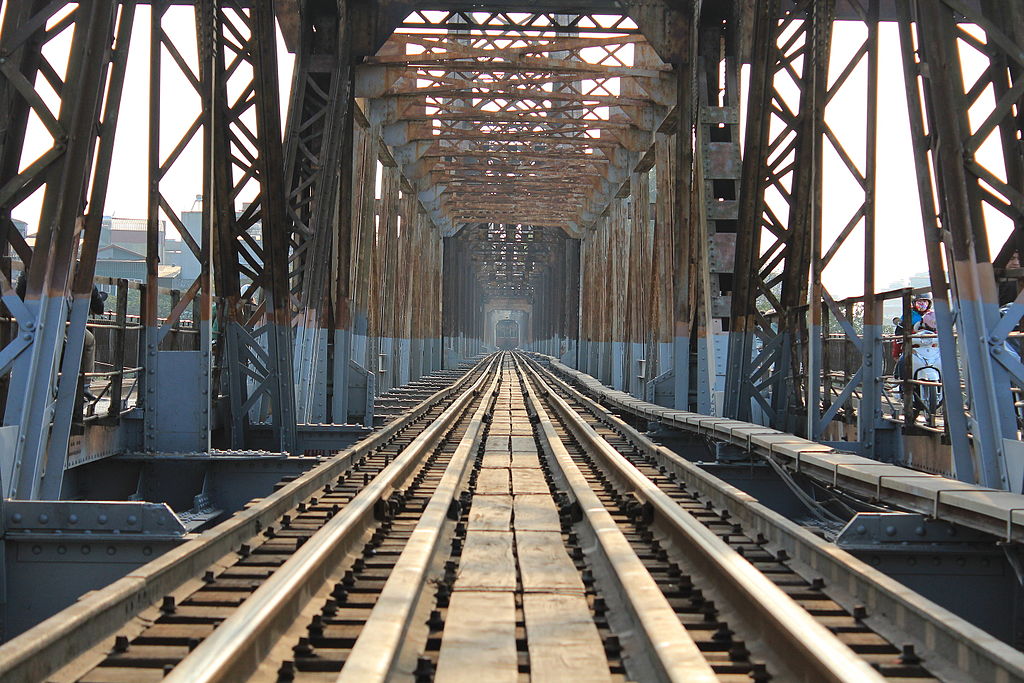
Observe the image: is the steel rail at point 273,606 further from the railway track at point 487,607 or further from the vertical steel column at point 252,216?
the vertical steel column at point 252,216

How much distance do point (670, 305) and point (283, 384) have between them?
849cm

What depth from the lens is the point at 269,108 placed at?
9648 mm

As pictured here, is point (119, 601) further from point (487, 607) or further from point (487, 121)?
point (487, 121)

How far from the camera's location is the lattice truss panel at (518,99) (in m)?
17.4

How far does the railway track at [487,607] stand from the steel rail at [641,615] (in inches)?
0.5

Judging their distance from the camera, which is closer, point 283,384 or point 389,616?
point 389,616

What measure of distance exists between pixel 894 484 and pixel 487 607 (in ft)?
8.87

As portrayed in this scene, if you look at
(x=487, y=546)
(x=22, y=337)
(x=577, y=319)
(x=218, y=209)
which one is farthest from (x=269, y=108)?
(x=577, y=319)

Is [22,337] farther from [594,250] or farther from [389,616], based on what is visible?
[594,250]

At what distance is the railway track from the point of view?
3420mm

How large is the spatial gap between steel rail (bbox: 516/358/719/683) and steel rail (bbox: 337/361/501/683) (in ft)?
2.82

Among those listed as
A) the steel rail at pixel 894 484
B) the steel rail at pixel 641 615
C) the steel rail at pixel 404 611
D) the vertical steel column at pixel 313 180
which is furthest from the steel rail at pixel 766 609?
the vertical steel column at pixel 313 180

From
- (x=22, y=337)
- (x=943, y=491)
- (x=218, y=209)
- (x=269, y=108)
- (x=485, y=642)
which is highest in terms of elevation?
(x=269, y=108)

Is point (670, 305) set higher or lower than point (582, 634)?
higher
